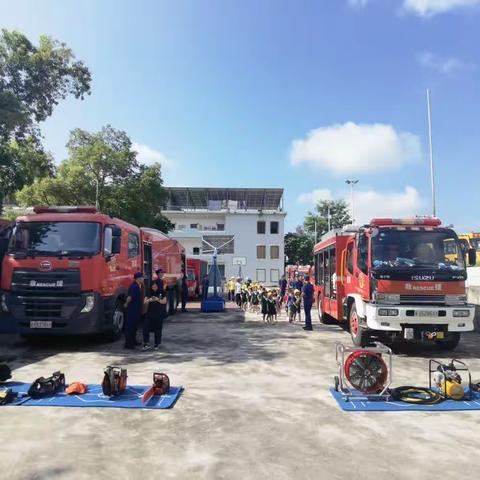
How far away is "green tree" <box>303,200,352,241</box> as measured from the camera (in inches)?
2844

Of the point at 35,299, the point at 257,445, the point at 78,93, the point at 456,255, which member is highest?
the point at 78,93

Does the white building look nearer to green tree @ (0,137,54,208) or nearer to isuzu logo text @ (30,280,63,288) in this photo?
green tree @ (0,137,54,208)

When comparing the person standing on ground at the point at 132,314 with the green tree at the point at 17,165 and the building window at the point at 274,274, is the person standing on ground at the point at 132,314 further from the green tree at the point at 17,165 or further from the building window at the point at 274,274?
the building window at the point at 274,274

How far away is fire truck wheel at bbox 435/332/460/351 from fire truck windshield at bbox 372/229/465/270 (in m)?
1.55

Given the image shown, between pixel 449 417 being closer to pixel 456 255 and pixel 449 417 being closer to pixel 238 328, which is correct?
pixel 456 255

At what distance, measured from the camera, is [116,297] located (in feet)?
38.2

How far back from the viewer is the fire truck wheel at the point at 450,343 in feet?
34.2

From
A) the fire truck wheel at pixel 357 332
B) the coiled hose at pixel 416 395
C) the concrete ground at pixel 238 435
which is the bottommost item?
the concrete ground at pixel 238 435

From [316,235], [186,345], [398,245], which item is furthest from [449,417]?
[316,235]

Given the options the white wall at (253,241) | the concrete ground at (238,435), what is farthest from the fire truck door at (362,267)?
the white wall at (253,241)

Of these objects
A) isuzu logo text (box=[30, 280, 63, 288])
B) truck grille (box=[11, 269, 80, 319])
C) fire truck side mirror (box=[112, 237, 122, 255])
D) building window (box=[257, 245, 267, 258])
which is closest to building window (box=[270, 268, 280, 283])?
building window (box=[257, 245, 267, 258])

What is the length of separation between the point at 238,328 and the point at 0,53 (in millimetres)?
12295

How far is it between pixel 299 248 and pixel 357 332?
59.0m

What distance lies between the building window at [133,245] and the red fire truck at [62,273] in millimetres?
1444
